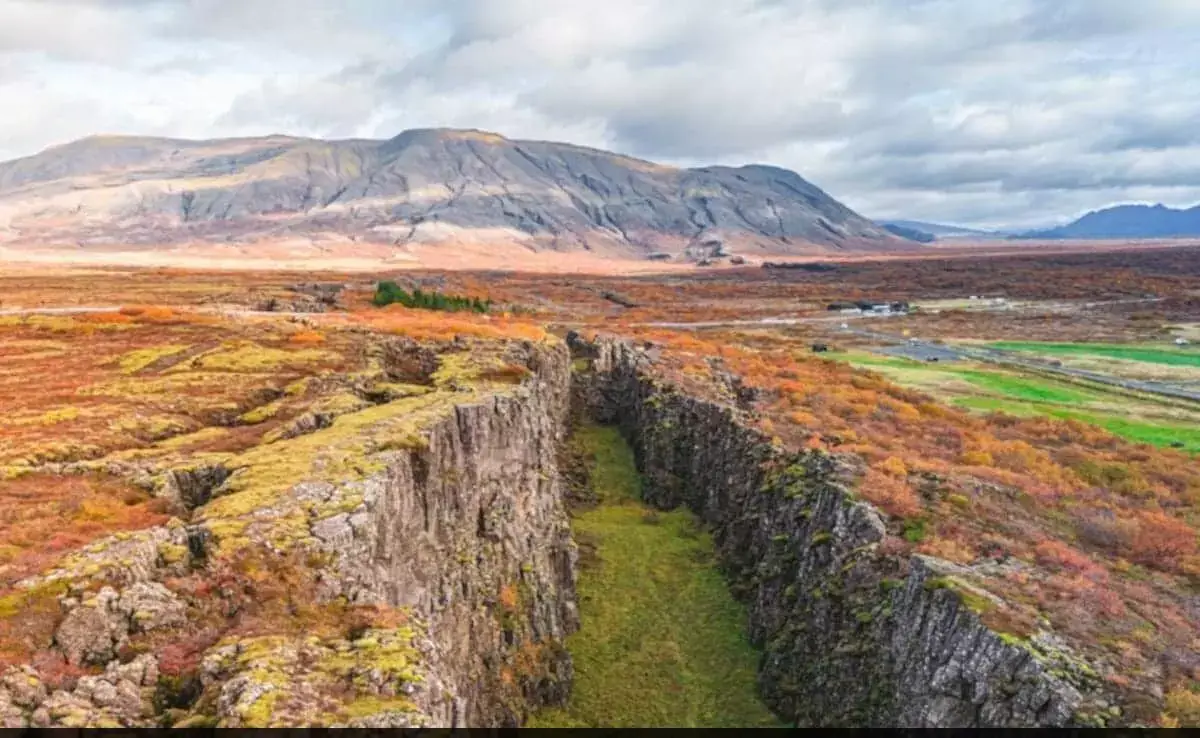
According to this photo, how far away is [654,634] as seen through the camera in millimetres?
39781

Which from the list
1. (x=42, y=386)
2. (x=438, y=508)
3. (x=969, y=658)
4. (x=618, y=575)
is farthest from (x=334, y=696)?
(x=42, y=386)

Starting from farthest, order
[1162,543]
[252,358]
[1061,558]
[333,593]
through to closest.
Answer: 1. [252,358]
2. [1162,543]
3. [1061,558]
4. [333,593]

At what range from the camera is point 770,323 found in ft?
552

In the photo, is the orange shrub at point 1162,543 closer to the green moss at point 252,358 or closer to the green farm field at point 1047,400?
the green farm field at point 1047,400

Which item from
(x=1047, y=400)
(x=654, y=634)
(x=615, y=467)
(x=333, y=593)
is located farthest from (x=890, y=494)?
(x=1047, y=400)

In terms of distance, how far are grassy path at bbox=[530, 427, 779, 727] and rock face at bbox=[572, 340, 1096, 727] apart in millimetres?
1298

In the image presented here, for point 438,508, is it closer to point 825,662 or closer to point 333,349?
point 825,662

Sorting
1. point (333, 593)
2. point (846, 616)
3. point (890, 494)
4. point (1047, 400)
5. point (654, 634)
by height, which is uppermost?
point (333, 593)

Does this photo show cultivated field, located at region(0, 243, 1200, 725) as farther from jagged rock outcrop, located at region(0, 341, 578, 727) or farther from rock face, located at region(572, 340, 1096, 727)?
rock face, located at region(572, 340, 1096, 727)

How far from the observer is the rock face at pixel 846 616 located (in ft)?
69.3

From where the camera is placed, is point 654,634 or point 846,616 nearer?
point 846,616

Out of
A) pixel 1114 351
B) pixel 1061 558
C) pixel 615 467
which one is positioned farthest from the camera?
pixel 1114 351

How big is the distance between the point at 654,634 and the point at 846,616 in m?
13.2

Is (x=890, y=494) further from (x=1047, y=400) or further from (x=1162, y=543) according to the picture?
(x=1047, y=400)
